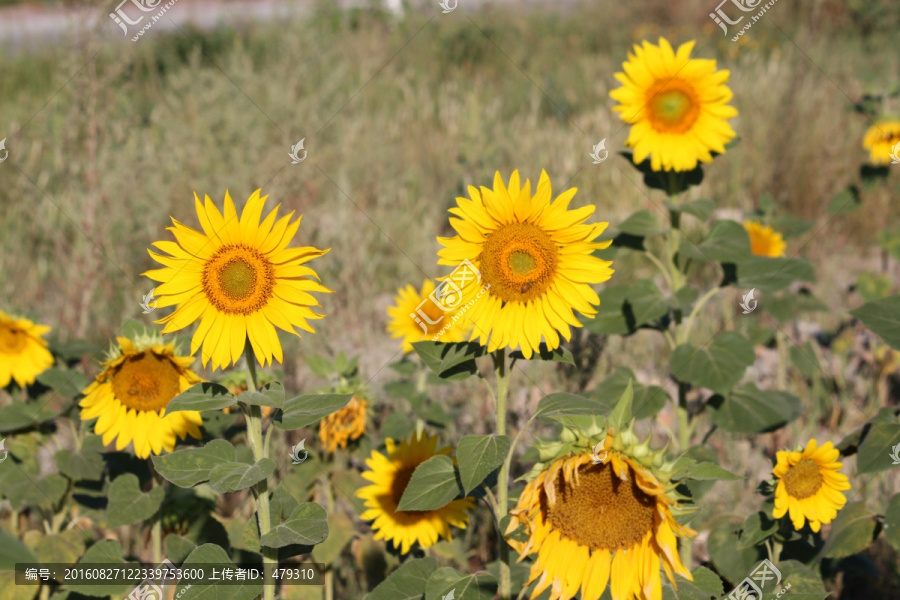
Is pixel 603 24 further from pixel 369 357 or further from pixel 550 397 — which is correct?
pixel 550 397

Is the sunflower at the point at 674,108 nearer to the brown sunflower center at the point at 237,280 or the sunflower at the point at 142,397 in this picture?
the brown sunflower center at the point at 237,280

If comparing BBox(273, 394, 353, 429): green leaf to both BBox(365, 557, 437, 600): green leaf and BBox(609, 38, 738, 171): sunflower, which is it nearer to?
BBox(365, 557, 437, 600): green leaf

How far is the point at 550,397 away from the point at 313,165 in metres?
4.38

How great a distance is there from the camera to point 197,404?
5.48 feet

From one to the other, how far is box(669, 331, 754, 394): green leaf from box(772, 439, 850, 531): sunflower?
1.12 feet

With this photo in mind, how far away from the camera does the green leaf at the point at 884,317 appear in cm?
220

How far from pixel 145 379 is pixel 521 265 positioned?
1111mm

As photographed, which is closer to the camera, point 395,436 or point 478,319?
point 478,319

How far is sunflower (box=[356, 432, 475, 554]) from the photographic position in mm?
2373

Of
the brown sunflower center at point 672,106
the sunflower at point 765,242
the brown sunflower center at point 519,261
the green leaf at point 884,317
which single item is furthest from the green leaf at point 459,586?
the sunflower at point 765,242

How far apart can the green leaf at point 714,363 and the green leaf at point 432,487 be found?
0.85 meters

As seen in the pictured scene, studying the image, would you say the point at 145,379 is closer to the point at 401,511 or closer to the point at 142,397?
the point at 142,397

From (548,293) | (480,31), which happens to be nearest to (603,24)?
(480,31)

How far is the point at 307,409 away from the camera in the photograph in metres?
1.74
